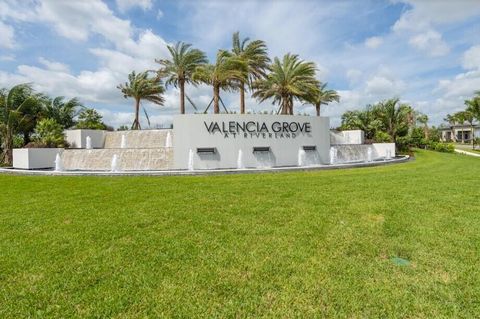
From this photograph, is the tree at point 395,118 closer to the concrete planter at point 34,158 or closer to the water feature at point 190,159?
the water feature at point 190,159

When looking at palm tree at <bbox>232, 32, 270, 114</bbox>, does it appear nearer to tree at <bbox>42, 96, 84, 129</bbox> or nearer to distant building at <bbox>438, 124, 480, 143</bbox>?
tree at <bbox>42, 96, 84, 129</bbox>

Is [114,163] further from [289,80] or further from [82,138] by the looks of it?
[289,80]

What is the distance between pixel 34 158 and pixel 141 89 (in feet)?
61.2

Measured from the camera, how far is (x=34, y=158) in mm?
20016

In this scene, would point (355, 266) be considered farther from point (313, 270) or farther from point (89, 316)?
point (89, 316)

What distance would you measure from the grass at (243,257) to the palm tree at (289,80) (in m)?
22.5

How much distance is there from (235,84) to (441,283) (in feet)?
84.7

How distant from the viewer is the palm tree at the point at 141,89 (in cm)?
3647

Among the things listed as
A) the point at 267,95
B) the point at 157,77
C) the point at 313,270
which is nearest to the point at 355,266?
the point at 313,270

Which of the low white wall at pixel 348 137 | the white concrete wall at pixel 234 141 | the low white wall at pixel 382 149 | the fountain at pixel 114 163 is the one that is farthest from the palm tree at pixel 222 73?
the low white wall at pixel 382 149

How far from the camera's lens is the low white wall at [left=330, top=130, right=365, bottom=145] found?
105 feet

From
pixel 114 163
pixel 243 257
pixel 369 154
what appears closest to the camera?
pixel 243 257

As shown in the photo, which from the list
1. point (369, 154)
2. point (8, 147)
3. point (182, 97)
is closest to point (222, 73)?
point (182, 97)

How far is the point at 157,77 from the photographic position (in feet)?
114
